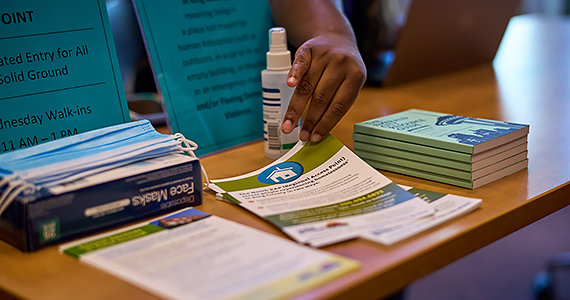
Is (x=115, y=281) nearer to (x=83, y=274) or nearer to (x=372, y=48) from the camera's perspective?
(x=83, y=274)

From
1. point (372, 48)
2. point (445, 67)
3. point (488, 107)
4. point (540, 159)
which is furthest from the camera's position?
point (445, 67)

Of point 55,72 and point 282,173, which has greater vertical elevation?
point 55,72

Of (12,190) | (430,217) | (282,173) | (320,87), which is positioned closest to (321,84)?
(320,87)

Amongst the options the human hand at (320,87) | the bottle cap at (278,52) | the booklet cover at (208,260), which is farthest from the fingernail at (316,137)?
the booklet cover at (208,260)

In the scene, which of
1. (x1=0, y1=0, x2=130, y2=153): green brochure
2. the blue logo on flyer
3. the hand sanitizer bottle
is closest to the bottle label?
the hand sanitizer bottle

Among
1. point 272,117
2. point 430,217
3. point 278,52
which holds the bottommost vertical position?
point 430,217

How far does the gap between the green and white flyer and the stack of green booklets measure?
59mm

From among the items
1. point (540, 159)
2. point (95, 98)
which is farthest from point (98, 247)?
point (540, 159)

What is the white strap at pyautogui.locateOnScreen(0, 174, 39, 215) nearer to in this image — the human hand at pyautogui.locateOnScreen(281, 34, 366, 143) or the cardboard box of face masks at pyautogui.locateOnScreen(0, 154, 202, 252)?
the cardboard box of face masks at pyautogui.locateOnScreen(0, 154, 202, 252)

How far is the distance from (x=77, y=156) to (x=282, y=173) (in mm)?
269

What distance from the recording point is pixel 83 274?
1.60ft

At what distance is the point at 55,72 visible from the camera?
29.0 inches

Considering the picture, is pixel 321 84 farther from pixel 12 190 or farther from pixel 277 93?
pixel 12 190

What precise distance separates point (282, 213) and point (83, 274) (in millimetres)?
220
